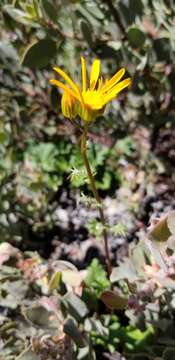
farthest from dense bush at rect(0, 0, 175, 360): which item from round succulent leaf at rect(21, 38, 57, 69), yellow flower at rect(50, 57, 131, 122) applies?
yellow flower at rect(50, 57, 131, 122)

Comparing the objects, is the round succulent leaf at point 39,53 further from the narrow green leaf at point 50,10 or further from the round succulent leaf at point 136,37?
the round succulent leaf at point 136,37

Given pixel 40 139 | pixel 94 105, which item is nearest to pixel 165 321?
pixel 94 105

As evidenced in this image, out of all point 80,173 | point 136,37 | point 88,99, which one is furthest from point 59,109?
point 88,99

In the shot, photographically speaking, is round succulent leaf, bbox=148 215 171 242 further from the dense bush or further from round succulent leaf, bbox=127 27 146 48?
round succulent leaf, bbox=127 27 146 48

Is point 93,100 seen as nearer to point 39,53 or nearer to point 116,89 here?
point 116,89

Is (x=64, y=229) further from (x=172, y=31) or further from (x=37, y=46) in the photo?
(x=172, y=31)
